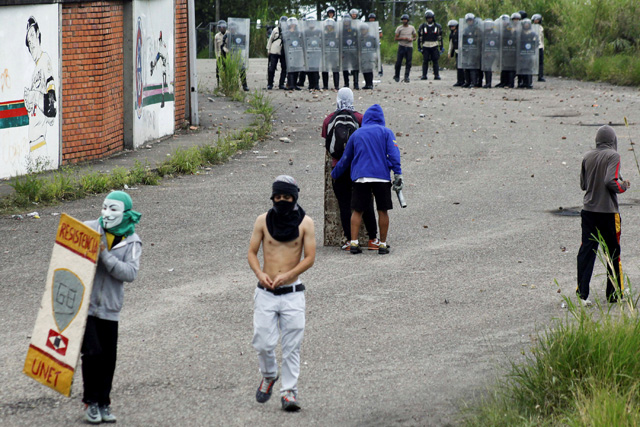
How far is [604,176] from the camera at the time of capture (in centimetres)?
787

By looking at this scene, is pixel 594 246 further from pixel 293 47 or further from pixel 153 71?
pixel 293 47

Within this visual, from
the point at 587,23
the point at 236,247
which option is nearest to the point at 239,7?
the point at 587,23

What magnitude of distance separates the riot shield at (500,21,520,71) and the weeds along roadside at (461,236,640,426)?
77.5 feet

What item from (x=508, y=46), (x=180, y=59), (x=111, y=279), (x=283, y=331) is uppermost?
(x=508, y=46)

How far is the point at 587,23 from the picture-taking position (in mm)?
32219

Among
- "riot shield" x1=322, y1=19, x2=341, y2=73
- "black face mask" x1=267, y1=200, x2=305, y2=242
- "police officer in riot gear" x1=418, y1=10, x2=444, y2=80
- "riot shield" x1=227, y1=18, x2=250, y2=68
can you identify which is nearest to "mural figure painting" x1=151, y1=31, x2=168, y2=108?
"riot shield" x1=227, y1=18, x2=250, y2=68

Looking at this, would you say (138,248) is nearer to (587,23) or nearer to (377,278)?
(377,278)

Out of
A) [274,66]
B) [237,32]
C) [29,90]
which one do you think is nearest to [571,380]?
[29,90]

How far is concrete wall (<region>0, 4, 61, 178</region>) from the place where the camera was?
500 inches

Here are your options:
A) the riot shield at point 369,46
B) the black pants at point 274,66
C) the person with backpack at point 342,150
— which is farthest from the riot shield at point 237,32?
the person with backpack at point 342,150

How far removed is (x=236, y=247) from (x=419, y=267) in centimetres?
203

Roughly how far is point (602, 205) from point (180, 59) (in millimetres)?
13180

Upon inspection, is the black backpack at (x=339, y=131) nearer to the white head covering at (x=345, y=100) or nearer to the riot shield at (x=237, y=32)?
the white head covering at (x=345, y=100)

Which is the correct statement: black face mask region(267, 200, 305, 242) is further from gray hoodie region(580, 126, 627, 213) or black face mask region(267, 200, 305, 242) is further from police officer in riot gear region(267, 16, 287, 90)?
police officer in riot gear region(267, 16, 287, 90)
